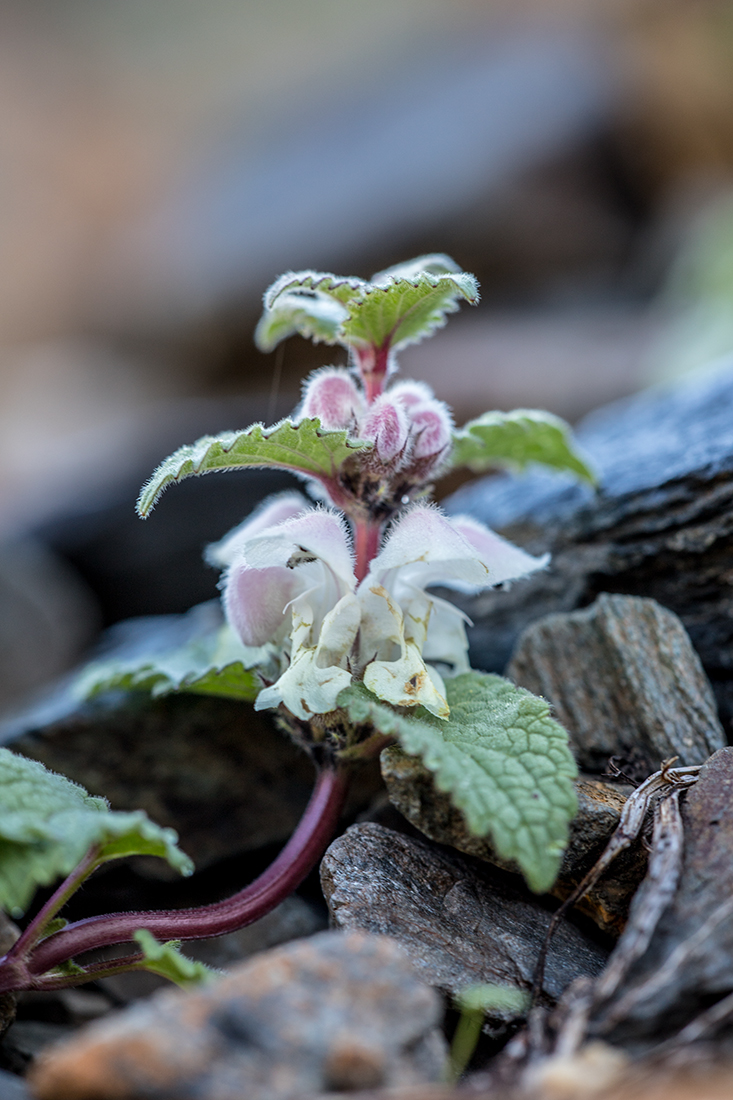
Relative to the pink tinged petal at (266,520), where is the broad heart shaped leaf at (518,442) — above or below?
above

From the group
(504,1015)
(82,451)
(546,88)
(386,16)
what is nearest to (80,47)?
(386,16)

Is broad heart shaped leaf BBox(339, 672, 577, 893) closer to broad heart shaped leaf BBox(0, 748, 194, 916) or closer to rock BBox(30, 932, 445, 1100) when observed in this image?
rock BBox(30, 932, 445, 1100)

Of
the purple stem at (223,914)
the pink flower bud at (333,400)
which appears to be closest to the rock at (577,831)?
the purple stem at (223,914)

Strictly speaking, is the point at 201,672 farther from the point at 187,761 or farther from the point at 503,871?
the point at 503,871

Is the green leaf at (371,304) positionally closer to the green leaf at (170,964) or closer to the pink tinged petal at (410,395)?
the pink tinged petal at (410,395)

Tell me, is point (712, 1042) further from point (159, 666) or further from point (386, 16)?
point (386, 16)

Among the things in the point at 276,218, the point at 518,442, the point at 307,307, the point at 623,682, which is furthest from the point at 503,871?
the point at 276,218

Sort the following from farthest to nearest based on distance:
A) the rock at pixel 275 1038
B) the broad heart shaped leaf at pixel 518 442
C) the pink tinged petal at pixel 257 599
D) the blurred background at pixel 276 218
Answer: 1. the blurred background at pixel 276 218
2. the broad heart shaped leaf at pixel 518 442
3. the pink tinged petal at pixel 257 599
4. the rock at pixel 275 1038
